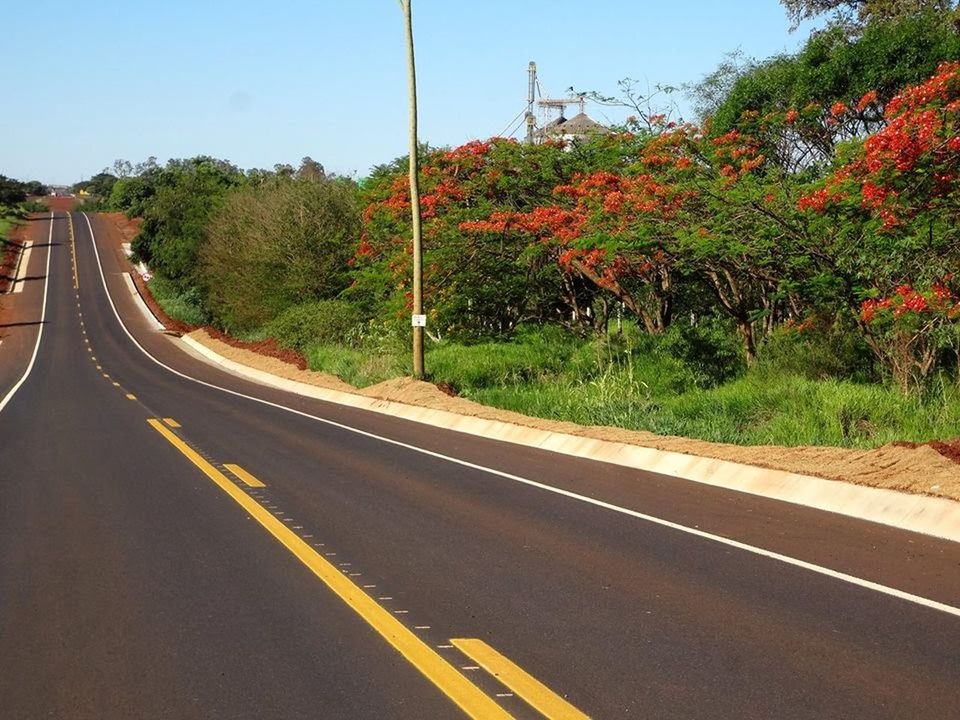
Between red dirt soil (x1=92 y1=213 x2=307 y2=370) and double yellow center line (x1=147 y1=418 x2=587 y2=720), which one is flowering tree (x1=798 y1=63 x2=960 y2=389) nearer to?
double yellow center line (x1=147 y1=418 x2=587 y2=720)

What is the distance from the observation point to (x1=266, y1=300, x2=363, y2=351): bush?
1918 inches

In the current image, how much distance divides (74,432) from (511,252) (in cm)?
1435

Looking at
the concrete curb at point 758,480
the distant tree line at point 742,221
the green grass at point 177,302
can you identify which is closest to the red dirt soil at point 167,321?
the green grass at point 177,302

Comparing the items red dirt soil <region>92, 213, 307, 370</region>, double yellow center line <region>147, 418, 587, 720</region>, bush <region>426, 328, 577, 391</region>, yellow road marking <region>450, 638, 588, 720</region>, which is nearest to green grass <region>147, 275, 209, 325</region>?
red dirt soil <region>92, 213, 307, 370</region>

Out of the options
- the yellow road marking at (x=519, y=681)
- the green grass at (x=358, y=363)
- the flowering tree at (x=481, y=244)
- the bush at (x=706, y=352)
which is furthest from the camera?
the green grass at (x=358, y=363)

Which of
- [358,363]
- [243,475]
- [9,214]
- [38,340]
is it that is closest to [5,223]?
[9,214]

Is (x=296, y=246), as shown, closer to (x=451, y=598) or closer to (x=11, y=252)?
(x=451, y=598)

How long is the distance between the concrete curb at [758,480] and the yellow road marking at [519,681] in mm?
4849

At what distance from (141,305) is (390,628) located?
84038 millimetres

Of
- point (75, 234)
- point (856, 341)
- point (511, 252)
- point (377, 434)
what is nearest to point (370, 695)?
point (377, 434)

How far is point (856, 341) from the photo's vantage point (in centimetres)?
2450

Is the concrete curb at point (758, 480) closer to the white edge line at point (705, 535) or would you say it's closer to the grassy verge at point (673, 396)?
the grassy verge at point (673, 396)

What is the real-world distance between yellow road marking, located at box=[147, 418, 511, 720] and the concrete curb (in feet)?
15.9

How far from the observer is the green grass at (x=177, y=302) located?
81.7 meters
